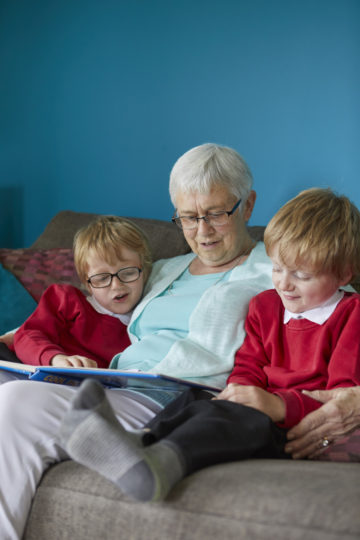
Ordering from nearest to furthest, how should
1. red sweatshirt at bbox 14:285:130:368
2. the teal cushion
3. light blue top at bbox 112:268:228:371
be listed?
1. light blue top at bbox 112:268:228:371
2. red sweatshirt at bbox 14:285:130:368
3. the teal cushion

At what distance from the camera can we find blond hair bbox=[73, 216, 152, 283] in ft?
6.35

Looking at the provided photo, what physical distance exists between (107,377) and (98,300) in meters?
0.68

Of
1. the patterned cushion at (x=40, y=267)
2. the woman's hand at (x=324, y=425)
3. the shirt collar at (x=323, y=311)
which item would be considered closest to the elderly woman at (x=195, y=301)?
the shirt collar at (x=323, y=311)

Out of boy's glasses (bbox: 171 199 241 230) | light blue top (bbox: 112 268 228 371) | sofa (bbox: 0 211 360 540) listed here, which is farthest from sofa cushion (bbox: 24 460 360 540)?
boy's glasses (bbox: 171 199 241 230)

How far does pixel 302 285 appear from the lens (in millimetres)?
1448

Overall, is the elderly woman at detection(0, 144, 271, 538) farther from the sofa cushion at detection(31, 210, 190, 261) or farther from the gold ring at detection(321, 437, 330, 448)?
the gold ring at detection(321, 437, 330, 448)

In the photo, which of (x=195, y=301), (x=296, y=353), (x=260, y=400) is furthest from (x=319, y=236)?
(x=195, y=301)

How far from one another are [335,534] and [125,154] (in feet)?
8.84

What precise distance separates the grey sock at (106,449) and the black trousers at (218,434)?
11cm

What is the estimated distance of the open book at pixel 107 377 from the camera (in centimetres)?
125

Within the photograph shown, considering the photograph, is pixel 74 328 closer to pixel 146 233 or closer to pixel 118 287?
pixel 118 287

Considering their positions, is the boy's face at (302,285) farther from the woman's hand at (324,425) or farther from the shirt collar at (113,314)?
the shirt collar at (113,314)

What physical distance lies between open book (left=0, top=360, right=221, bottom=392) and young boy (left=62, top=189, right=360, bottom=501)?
6 centimetres

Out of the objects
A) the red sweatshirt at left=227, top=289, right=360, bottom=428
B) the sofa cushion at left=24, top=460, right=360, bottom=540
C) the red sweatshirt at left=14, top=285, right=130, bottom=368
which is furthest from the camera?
the red sweatshirt at left=14, top=285, right=130, bottom=368
